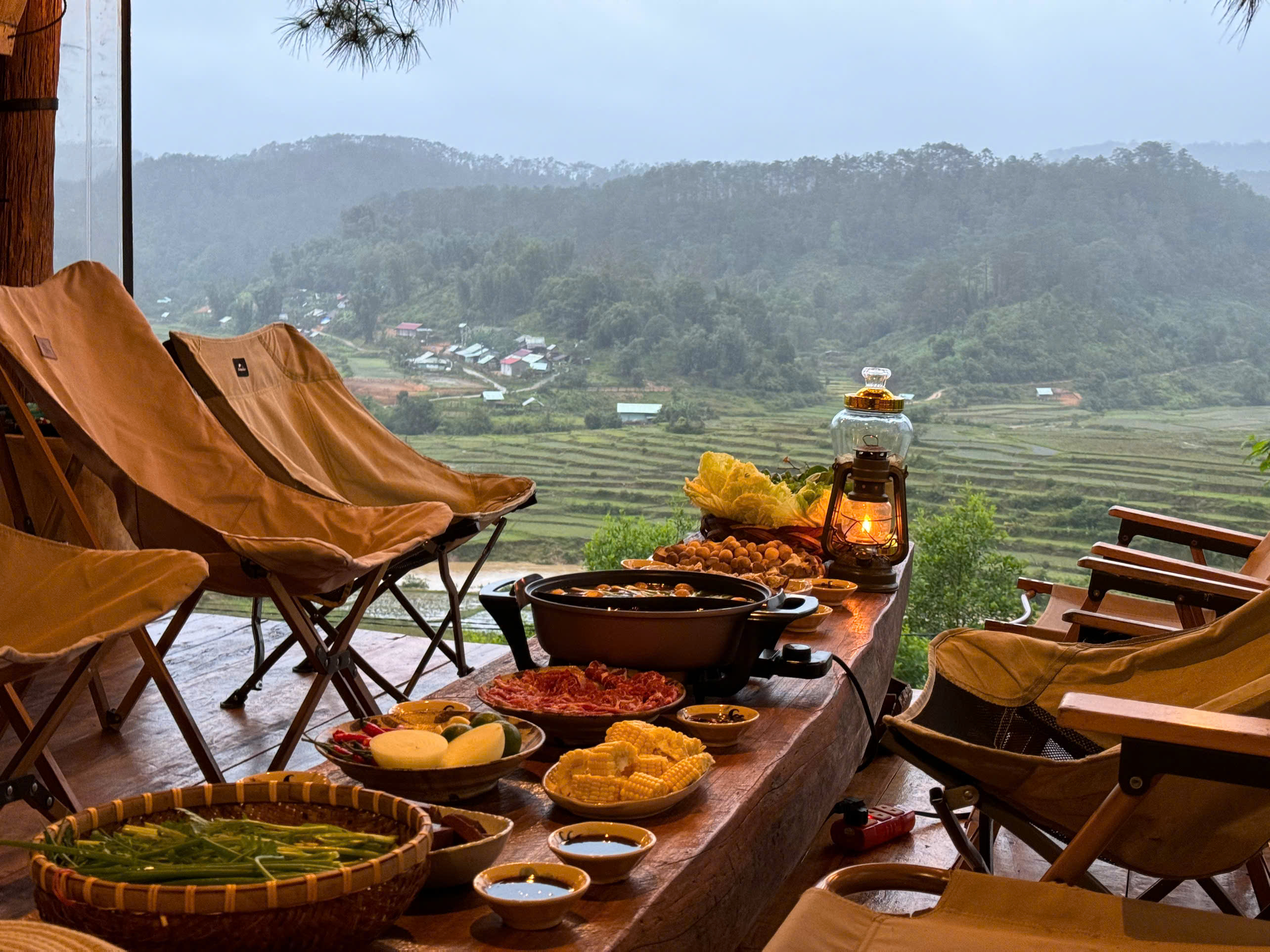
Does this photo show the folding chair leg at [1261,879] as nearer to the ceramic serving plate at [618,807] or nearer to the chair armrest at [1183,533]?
the chair armrest at [1183,533]

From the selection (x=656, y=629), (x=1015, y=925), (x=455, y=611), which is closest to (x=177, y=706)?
(x=455, y=611)

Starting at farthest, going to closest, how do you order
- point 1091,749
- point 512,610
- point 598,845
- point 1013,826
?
point 1091,749 < point 512,610 < point 1013,826 < point 598,845

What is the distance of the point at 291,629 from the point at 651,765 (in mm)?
1729

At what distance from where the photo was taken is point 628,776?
4.68 ft

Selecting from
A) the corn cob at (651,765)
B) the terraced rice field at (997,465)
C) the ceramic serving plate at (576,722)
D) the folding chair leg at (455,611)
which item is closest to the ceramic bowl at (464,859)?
the corn cob at (651,765)

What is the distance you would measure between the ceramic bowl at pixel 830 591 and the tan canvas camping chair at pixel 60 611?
4.23 feet

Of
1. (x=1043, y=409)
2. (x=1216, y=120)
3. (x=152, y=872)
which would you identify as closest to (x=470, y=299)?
(x=1043, y=409)

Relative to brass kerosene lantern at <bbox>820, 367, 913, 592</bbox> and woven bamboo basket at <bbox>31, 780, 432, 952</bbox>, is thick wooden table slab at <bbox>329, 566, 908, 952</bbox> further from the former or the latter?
brass kerosene lantern at <bbox>820, 367, 913, 592</bbox>

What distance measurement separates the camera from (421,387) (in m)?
8.68

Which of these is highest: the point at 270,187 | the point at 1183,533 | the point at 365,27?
the point at 365,27

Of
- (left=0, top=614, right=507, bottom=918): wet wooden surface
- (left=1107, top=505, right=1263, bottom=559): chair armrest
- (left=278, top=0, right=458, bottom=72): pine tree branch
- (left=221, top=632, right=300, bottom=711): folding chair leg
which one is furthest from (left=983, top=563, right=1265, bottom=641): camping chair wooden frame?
(left=278, top=0, right=458, bottom=72): pine tree branch

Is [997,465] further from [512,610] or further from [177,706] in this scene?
[512,610]

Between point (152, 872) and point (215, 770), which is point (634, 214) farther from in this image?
point (152, 872)

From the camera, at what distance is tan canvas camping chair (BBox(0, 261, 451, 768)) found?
2.80m
